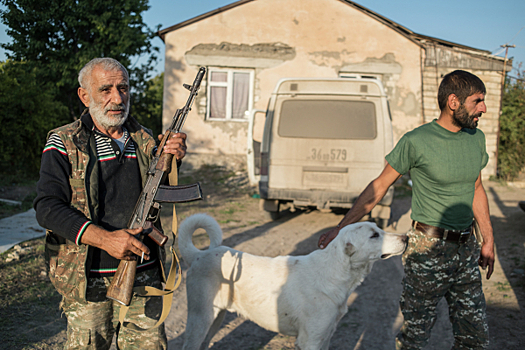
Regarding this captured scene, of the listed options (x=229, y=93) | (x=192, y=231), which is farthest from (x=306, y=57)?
(x=192, y=231)

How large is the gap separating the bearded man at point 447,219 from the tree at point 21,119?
33.5 feet

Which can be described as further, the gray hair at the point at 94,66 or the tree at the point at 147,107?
the tree at the point at 147,107

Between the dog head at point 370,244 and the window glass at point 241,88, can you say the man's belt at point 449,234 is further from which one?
the window glass at point 241,88

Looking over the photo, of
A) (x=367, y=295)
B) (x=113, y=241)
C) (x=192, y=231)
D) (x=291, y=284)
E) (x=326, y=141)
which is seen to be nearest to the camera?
(x=113, y=241)

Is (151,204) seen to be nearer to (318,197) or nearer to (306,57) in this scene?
(318,197)

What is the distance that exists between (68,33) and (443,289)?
13.7m

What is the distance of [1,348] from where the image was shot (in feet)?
10.00

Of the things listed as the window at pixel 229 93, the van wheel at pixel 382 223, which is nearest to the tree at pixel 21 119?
the window at pixel 229 93

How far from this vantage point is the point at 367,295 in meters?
4.56

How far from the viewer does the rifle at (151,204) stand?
81.4 inches

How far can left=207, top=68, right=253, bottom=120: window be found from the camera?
1334 centimetres

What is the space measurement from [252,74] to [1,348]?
37.7 feet

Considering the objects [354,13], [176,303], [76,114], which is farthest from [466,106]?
[76,114]

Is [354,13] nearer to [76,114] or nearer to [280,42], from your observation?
[280,42]
